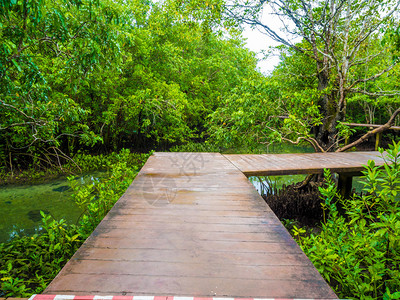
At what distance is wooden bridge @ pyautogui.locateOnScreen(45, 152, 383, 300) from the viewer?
4.24 ft

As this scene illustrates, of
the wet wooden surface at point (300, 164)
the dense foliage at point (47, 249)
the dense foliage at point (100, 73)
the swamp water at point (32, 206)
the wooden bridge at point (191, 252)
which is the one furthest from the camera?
the swamp water at point (32, 206)

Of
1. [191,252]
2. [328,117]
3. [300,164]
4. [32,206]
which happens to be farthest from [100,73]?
[191,252]

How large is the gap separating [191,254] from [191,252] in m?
0.03

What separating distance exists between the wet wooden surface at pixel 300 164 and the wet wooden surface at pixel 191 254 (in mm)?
1158

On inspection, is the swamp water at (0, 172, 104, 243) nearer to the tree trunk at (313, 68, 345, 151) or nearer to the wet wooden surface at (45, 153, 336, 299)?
the wet wooden surface at (45, 153, 336, 299)

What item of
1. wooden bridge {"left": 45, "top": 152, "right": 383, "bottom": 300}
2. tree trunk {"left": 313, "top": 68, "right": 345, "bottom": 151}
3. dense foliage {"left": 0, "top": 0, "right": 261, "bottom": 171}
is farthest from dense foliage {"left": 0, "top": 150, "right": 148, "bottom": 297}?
tree trunk {"left": 313, "top": 68, "right": 345, "bottom": 151}

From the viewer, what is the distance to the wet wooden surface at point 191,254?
129cm

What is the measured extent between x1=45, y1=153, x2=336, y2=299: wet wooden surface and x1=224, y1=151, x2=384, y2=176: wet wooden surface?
116 cm

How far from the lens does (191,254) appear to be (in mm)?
1619

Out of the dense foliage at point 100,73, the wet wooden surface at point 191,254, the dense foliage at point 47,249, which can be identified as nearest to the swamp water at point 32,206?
the dense foliage at point 47,249

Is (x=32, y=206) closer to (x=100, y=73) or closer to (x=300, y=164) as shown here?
(x=100, y=73)

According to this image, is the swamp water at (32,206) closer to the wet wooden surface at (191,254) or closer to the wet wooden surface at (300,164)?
the wet wooden surface at (191,254)

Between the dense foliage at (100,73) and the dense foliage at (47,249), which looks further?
the dense foliage at (100,73)

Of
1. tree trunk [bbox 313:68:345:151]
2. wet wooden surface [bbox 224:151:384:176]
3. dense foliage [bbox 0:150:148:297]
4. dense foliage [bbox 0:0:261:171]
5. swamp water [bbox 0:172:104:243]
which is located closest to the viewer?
dense foliage [bbox 0:150:148:297]
